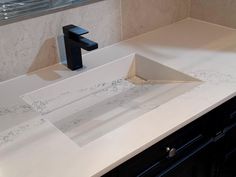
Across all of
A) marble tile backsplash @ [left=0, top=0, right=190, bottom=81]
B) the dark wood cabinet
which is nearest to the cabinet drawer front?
the dark wood cabinet

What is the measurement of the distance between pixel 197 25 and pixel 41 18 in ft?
2.84

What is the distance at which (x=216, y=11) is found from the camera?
5.69 ft

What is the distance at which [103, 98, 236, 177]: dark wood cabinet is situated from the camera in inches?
41.7

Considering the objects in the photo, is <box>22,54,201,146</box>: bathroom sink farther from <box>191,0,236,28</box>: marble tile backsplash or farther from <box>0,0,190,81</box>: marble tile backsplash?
<box>191,0,236,28</box>: marble tile backsplash

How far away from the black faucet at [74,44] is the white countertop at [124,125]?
0.04m

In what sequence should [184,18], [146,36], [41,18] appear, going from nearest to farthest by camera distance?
[41,18], [146,36], [184,18]

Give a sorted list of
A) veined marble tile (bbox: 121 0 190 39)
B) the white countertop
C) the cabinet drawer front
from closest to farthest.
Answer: the white countertop < the cabinet drawer front < veined marble tile (bbox: 121 0 190 39)

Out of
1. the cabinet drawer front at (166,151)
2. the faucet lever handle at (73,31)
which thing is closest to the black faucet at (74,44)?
the faucet lever handle at (73,31)

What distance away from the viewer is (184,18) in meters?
1.86

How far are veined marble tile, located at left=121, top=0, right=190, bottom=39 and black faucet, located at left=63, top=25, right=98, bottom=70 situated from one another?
332mm

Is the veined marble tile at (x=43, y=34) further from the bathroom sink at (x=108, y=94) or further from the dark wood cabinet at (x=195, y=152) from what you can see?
the dark wood cabinet at (x=195, y=152)

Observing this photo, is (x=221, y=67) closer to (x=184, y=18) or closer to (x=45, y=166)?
(x=184, y=18)

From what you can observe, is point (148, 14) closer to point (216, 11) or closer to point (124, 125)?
point (216, 11)

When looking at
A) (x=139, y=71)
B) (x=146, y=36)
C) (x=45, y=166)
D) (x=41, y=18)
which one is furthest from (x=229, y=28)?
(x=45, y=166)
